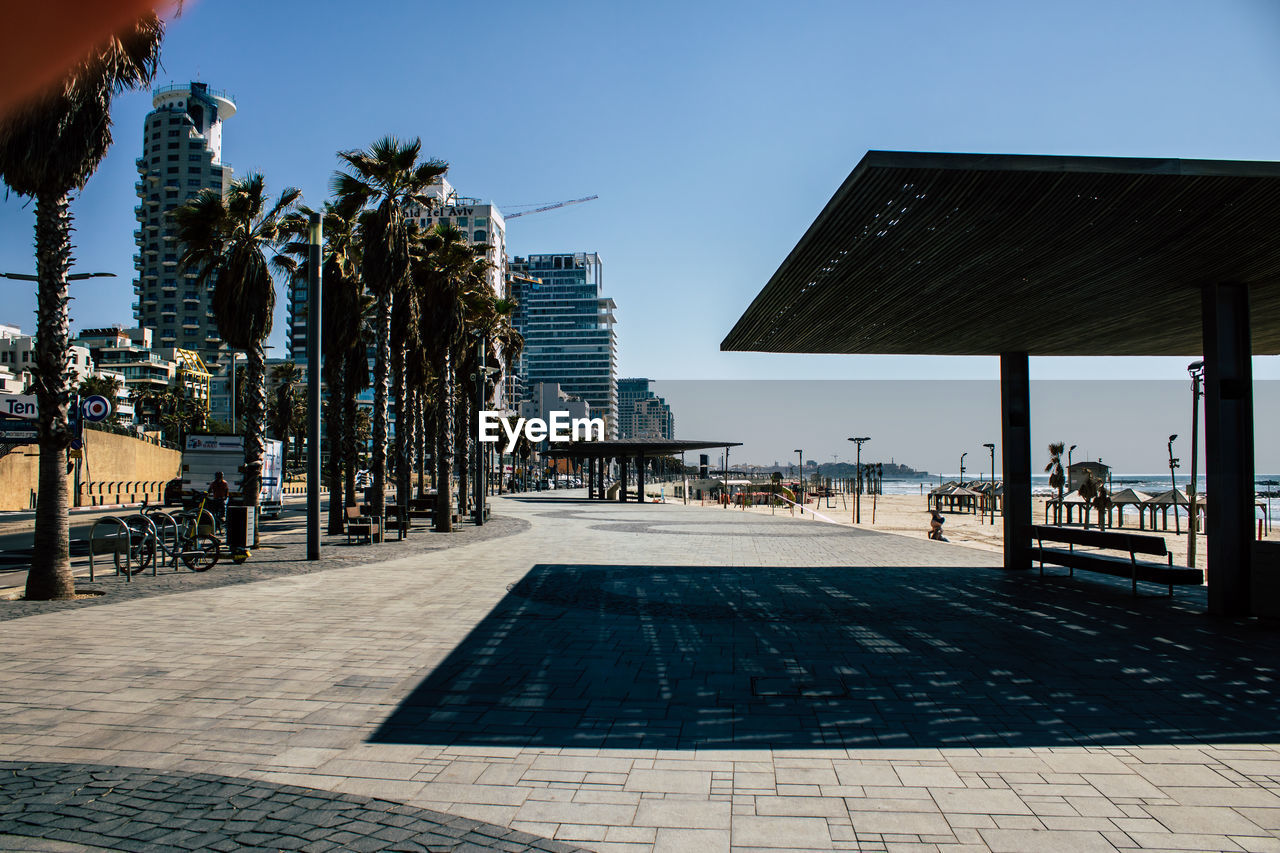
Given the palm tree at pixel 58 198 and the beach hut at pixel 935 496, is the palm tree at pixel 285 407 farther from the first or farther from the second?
the palm tree at pixel 58 198

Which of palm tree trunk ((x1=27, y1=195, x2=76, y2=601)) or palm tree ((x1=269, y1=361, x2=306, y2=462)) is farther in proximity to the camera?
palm tree ((x1=269, y1=361, x2=306, y2=462))

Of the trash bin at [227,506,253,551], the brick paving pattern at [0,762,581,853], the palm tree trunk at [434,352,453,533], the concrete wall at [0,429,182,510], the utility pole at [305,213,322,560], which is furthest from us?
the concrete wall at [0,429,182,510]

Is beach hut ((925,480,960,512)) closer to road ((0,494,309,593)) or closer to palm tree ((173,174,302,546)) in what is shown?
palm tree ((173,174,302,546))

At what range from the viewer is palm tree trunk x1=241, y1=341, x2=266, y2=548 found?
53.7 ft

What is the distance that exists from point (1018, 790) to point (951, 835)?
0.81 meters

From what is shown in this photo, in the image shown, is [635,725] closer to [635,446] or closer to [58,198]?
[58,198]

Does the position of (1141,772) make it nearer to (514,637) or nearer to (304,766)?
(304,766)

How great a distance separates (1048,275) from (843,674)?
6.29 metres

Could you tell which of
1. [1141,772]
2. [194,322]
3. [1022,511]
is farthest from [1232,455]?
[194,322]

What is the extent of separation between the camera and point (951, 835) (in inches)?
142

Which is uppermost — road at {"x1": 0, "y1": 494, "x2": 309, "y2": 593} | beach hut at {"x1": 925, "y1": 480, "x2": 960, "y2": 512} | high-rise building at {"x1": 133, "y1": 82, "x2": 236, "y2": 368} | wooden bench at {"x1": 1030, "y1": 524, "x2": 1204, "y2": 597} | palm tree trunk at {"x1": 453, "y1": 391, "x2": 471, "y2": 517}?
high-rise building at {"x1": 133, "y1": 82, "x2": 236, "y2": 368}

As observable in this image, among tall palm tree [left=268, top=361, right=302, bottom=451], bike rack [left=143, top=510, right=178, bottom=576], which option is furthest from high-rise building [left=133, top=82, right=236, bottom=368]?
bike rack [left=143, top=510, right=178, bottom=576]

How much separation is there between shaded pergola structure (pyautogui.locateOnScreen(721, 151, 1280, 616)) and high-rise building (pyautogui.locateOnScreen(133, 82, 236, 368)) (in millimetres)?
149166

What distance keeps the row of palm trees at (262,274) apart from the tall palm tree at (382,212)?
0.11ft
